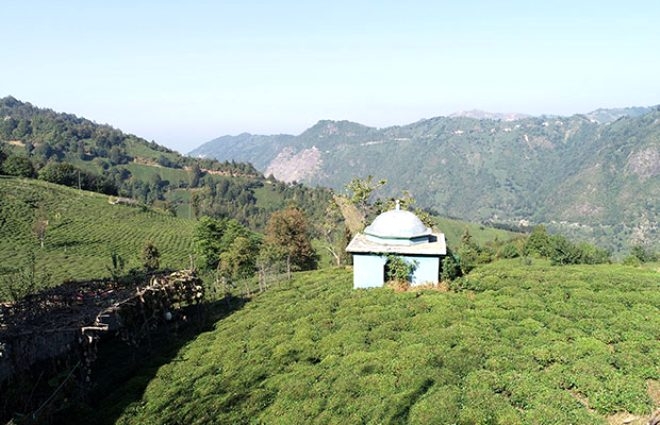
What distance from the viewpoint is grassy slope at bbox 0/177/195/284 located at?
64062 mm

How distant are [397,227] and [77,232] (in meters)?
71.8

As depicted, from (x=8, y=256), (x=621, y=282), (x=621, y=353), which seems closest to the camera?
(x=621, y=353)

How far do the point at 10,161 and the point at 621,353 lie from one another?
461 feet

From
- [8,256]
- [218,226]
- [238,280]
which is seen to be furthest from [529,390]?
[8,256]

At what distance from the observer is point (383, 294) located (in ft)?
87.7

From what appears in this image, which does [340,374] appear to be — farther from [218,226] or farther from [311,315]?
[218,226]

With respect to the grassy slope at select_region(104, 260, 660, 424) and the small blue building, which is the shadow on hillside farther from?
the small blue building

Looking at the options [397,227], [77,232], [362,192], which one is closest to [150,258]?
[77,232]

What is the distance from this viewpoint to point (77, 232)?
81062 mm

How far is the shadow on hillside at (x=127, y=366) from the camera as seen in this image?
18.8 m

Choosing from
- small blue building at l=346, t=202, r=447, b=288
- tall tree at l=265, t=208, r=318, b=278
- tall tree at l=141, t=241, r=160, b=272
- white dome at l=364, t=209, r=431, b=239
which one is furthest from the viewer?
tall tree at l=265, t=208, r=318, b=278

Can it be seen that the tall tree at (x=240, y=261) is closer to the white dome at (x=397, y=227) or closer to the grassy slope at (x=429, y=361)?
the white dome at (x=397, y=227)

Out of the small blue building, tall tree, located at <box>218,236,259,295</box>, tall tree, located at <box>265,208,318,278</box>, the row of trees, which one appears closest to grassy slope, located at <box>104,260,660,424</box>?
the small blue building

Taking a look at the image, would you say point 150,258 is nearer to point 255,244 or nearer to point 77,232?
point 255,244
